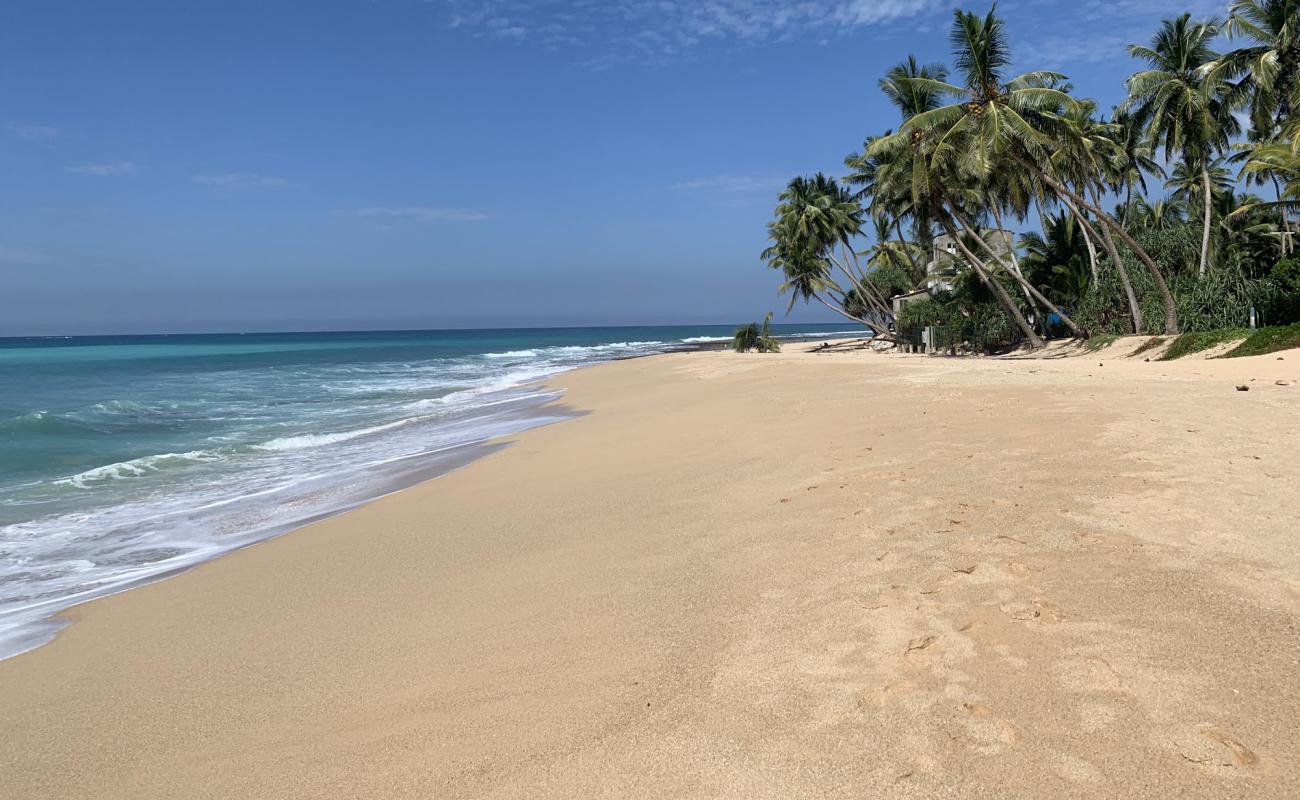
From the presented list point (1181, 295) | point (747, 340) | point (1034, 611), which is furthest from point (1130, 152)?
point (1034, 611)

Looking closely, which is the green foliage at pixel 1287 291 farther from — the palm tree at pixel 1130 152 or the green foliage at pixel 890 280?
the green foliage at pixel 890 280

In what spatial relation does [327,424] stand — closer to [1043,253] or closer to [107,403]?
[107,403]

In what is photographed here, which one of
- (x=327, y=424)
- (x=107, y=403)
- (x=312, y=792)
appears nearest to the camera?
(x=312, y=792)

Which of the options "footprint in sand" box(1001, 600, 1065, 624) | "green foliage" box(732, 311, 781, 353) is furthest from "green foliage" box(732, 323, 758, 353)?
"footprint in sand" box(1001, 600, 1065, 624)

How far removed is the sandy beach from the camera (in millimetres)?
2604

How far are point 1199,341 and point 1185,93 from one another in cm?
1274

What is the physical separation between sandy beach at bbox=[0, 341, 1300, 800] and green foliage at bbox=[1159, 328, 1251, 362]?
488 inches

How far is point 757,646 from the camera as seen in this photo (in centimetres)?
352

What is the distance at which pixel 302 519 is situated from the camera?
829 cm

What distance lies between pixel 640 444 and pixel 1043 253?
25098 mm

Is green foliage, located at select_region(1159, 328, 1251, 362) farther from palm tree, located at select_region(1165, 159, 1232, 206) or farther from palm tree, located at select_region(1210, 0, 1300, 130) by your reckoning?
palm tree, located at select_region(1165, 159, 1232, 206)

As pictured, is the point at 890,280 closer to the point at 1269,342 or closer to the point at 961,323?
the point at 961,323

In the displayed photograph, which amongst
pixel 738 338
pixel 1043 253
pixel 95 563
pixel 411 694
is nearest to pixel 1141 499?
pixel 411 694

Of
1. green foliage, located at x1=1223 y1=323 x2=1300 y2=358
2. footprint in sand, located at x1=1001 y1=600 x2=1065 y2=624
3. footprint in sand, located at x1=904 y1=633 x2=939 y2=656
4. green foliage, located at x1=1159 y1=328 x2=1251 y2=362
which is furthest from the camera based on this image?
green foliage, located at x1=1159 y1=328 x2=1251 y2=362
